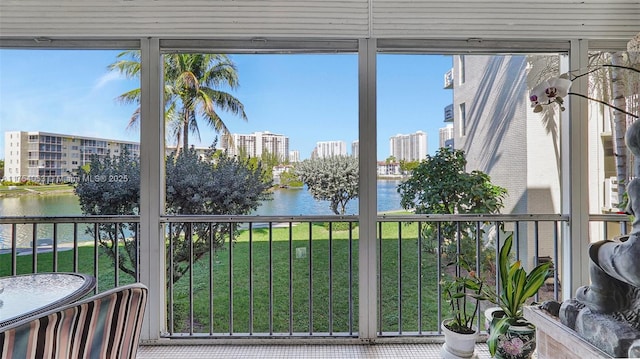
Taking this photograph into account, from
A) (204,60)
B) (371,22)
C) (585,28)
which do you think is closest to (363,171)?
(371,22)

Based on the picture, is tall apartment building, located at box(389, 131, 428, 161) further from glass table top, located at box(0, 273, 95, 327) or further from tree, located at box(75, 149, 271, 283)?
glass table top, located at box(0, 273, 95, 327)

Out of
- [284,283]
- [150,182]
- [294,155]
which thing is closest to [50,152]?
[150,182]

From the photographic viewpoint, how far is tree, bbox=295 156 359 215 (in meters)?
2.41

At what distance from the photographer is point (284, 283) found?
8.66 feet

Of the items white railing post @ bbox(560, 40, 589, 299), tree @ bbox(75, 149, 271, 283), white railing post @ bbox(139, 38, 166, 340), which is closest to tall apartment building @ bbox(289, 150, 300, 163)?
tree @ bbox(75, 149, 271, 283)

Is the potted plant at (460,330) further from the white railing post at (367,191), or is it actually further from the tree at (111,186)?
the tree at (111,186)

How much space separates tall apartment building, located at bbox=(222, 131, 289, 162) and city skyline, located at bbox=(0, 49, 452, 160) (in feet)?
0.15

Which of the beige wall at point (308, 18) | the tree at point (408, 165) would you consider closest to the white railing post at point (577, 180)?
the beige wall at point (308, 18)

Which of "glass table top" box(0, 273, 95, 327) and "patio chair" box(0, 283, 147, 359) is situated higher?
"patio chair" box(0, 283, 147, 359)

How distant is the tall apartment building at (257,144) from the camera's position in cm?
241

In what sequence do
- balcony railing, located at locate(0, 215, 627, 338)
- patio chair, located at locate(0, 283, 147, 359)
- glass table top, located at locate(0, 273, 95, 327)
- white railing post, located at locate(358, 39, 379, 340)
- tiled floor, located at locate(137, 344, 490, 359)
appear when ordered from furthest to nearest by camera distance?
balcony railing, located at locate(0, 215, 627, 338) → white railing post, located at locate(358, 39, 379, 340) → tiled floor, located at locate(137, 344, 490, 359) → glass table top, located at locate(0, 273, 95, 327) → patio chair, located at locate(0, 283, 147, 359)

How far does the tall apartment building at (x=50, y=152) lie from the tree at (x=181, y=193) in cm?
7

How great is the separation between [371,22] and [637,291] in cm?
197

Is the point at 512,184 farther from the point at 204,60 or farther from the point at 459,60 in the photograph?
the point at 204,60
